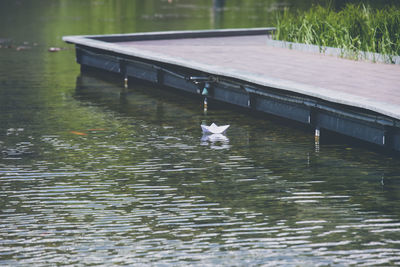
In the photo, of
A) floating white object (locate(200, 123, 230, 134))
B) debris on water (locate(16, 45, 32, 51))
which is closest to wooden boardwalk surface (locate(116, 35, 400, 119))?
floating white object (locate(200, 123, 230, 134))

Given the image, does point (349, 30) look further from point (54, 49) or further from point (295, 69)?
point (54, 49)

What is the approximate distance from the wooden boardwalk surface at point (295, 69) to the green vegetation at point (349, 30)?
0.45 m

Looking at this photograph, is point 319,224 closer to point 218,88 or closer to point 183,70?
point 218,88

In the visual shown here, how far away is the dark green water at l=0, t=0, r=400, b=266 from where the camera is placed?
7434mm

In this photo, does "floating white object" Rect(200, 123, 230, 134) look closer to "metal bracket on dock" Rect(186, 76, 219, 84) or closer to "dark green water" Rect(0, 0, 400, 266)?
"dark green water" Rect(0, 0, 400, 266)

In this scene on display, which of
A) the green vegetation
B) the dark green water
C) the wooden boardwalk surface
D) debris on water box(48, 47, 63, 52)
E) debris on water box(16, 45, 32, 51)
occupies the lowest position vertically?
the dark green water

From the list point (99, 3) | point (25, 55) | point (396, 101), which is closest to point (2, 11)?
point (99, 3)

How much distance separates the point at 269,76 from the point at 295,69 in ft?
5.83

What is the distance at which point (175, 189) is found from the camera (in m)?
9.40

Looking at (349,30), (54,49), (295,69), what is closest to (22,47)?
(54,49)

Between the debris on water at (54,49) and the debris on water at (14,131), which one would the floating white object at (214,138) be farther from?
the debris on water at (54,49)

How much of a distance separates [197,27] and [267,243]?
23129 mm

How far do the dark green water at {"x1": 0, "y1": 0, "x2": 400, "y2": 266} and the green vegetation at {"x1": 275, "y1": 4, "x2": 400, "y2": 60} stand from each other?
12.1 ft

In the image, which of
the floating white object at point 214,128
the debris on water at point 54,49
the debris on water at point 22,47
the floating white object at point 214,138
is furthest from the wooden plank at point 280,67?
the debris on water at point 22,47
